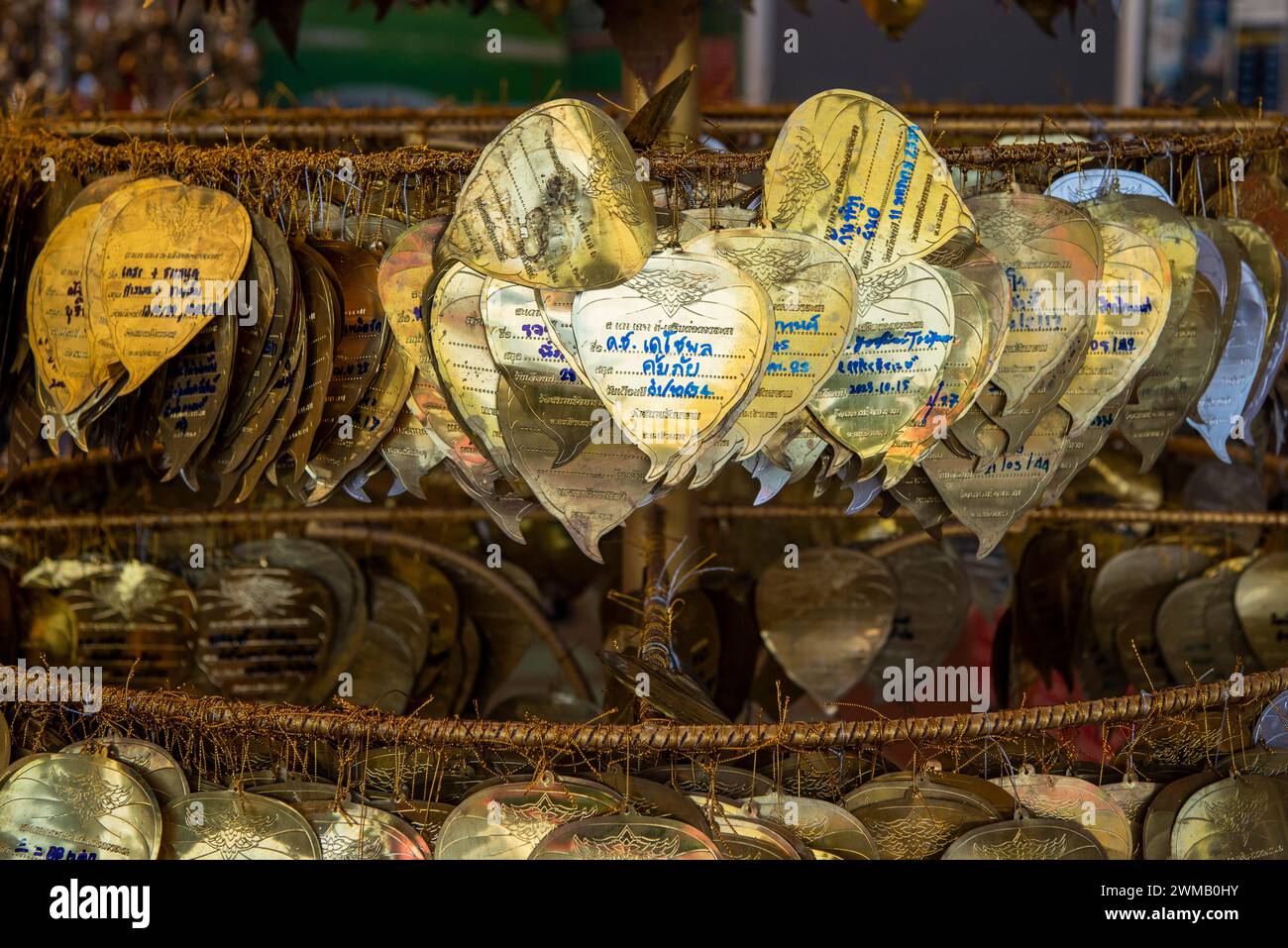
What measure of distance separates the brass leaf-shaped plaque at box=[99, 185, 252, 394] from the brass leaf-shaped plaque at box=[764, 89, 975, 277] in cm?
37

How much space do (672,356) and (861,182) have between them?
0.54 feet

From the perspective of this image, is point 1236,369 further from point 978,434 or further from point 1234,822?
point 1234,822

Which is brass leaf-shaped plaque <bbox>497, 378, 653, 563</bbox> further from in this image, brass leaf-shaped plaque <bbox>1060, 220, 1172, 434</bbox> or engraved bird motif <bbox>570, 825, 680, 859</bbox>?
brass leaf-shaped plaque <bbox>1060, 220, 1172, 434</bbox>

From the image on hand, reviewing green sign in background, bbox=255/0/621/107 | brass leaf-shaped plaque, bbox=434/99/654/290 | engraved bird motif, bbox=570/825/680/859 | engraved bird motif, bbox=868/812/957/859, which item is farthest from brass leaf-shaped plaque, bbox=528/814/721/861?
green sign in background, bbox=255/0/621/107

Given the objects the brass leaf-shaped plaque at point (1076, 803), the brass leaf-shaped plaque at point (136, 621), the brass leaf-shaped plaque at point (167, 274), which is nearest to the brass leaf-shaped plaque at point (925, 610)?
the brass leaf-shaped plaque at point (1076, 803)

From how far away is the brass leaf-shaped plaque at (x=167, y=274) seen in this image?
2.84 ft

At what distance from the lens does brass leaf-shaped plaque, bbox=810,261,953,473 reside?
→ 2.69ft

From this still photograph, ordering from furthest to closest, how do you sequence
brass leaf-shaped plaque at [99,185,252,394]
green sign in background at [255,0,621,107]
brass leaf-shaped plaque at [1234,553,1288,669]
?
green sign in background at [255,0,621,107] → brass leaf-shaped plaque at [1234,553,1288,669] → brass leaf-shaped plaque at [99,185,252,394]

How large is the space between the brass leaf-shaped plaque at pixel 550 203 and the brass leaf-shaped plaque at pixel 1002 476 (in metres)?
0.30

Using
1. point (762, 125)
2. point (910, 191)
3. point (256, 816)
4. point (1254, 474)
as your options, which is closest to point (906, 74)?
point (762, 125)

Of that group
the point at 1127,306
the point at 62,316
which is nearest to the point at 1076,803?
the point at 1127,306
